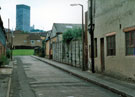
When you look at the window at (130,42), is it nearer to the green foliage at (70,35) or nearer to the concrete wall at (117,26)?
the concrete wall at (117,26)

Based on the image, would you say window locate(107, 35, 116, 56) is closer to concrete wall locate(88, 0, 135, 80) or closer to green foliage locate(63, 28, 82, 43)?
concrete wall locate(88, 0, 135, 80)

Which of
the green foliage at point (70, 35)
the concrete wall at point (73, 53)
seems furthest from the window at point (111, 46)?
the green foliage at point (70, 35)

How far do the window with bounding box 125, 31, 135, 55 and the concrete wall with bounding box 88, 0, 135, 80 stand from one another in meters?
0.26

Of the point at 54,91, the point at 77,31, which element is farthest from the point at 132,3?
the point at 77,31

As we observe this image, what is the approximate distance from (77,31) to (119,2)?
17559mm

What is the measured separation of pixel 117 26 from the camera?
47.0 ft

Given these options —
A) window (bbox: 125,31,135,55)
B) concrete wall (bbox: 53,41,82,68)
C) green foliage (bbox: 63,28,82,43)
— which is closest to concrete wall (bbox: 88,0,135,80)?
window (bbox: 125,31,135,55)

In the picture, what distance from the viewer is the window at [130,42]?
41.5ft

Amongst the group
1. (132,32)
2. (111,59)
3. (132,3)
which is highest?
(132,3)

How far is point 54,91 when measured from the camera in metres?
10.6

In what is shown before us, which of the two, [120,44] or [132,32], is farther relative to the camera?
[120,44]

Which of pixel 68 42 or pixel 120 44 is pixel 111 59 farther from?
pixel 68 42

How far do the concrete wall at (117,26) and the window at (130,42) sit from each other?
0.84ft

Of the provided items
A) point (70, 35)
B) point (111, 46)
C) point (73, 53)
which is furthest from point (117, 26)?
point (70, 35)
